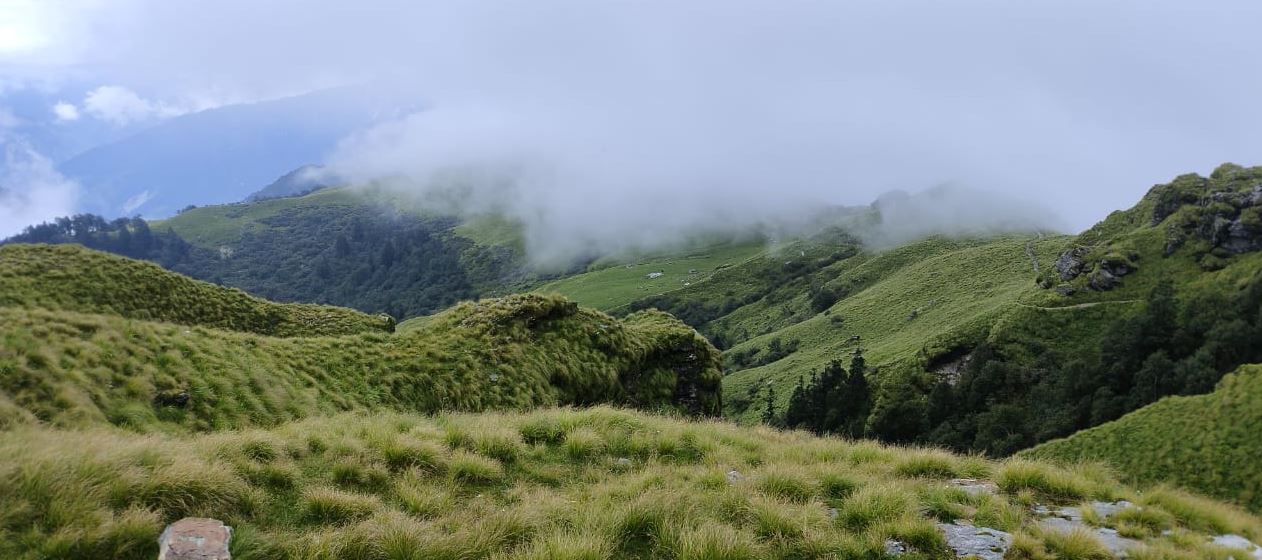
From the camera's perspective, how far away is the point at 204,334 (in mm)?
18609

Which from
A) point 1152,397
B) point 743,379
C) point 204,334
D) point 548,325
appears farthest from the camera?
point 743,379

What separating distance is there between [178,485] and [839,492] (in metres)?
9.23

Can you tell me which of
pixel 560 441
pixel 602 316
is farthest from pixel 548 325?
pixel 560 441

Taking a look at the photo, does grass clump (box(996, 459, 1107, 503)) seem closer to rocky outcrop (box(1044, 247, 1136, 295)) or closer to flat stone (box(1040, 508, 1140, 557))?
flat stone (box(1040, 508, 1140, 557))

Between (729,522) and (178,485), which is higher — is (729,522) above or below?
below

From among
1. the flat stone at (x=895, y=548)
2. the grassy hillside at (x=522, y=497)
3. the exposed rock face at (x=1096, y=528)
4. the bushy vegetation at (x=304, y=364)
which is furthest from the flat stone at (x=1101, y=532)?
the bushy vegetation at (x=304, y=364)

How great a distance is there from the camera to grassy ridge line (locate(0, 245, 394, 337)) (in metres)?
22.2

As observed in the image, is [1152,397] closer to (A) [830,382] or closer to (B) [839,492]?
(A) [830,382]

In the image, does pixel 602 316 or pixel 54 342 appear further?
pixel 602 316

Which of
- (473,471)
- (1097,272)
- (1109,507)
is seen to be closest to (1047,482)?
(1109,507)

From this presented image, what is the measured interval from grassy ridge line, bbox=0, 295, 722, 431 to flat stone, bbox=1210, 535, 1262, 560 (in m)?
18.5

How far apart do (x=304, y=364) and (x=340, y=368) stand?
1.25m

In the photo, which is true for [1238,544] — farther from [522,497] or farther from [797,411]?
[797,411]

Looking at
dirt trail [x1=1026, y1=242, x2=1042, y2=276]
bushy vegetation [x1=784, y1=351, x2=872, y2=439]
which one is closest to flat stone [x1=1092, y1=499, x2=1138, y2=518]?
bushy vegetation [x1=784, y1=351, x2=872, y2=439]
